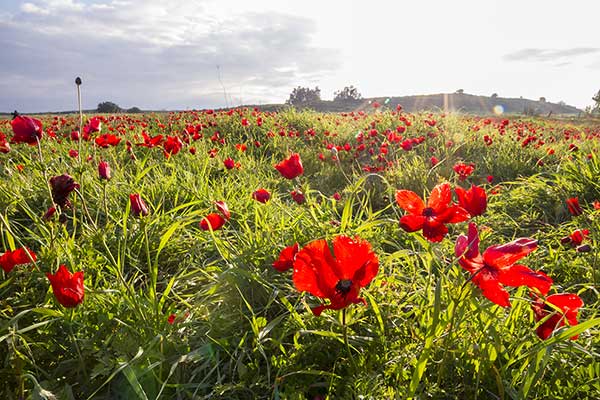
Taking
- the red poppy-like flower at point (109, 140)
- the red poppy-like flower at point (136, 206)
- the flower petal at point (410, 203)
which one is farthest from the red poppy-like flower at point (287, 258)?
the red poppy-like flower at point (109, 140)

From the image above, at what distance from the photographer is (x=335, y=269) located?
0.92 meters

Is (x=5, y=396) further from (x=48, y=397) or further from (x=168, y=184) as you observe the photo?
(x=168, y=184)

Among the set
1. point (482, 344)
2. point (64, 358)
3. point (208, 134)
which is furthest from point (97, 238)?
point (208, 134)

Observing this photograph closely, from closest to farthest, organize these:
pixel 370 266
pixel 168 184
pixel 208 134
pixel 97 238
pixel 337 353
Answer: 1. pixel 370 266
2. pixel 337 353
3. pixel 97 238
4. pixel 168 184
5. pixel 208 134

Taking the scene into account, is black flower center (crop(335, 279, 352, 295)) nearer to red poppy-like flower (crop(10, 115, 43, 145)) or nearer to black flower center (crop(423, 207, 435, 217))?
black flower center (crop(423, 207, 435, 217))

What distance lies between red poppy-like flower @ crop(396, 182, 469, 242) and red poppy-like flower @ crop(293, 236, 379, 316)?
0.91 feet

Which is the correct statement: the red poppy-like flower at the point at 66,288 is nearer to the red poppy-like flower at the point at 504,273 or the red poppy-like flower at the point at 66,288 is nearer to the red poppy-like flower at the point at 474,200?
the red poppy-like flower at the point at 504,273

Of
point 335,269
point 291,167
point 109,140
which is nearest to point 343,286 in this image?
point 335,269

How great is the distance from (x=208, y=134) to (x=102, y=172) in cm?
524

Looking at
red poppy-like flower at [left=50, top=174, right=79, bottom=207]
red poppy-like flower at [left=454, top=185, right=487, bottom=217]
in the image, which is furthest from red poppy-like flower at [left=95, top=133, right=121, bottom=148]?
red poppy-like flower at [left=454, top=185, right=487, bottom=217]

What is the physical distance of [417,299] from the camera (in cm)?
158

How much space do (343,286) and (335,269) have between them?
0.05 metres

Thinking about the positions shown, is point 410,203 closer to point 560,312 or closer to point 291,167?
point 560,312

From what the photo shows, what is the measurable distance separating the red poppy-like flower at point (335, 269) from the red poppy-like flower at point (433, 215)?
0.91ft
